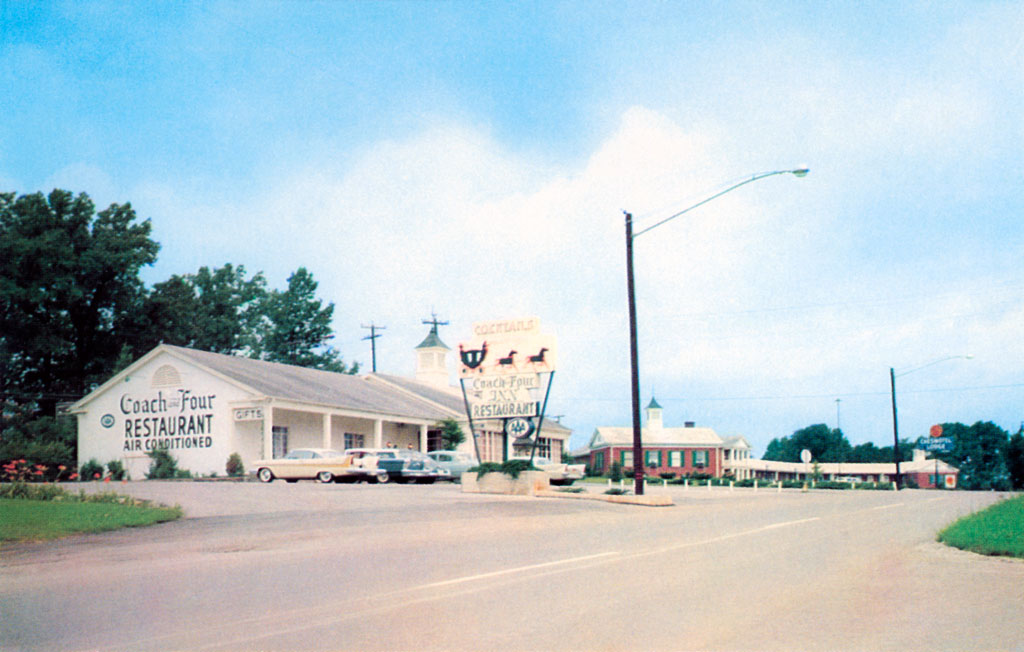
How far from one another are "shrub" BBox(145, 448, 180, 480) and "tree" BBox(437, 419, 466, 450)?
1612cm

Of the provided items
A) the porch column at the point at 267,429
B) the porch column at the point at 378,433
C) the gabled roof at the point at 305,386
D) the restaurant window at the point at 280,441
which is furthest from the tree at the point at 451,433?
the porch column at the point at 267,429

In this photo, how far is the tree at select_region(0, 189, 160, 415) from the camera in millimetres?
55250

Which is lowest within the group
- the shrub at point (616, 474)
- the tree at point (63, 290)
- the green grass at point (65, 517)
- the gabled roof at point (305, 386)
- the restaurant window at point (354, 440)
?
the shrub at point (616, 474)

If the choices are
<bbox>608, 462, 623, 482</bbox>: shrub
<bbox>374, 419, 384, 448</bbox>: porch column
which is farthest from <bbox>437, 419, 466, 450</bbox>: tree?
<bbox>608, 462, 623, 482</bbox>: shrub

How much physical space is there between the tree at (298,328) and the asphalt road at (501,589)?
2545 inches

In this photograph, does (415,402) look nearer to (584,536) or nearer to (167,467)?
(167,467)

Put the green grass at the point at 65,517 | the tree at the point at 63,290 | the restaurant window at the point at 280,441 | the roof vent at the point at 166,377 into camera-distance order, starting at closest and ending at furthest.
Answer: the green grass at the point at 65,517 < the roof vent at the point at 166,377 < the restaurant window at the point at 280,441 < the tree at the point at 63,290

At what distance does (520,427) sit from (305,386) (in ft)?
64.4

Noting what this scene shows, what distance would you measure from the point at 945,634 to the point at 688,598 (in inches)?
88.8

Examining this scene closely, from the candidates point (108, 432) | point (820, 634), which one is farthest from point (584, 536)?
point (108, 432)

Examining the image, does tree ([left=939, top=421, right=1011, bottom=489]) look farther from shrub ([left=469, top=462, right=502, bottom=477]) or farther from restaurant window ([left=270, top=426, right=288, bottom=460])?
shrub ([left=469, top=462, right=502, bottom=477])

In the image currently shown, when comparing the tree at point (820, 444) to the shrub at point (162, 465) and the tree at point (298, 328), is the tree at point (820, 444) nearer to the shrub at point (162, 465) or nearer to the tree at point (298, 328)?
the tree at point (298, 328)

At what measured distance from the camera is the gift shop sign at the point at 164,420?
40.3 meters

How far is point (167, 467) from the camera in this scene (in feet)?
128
